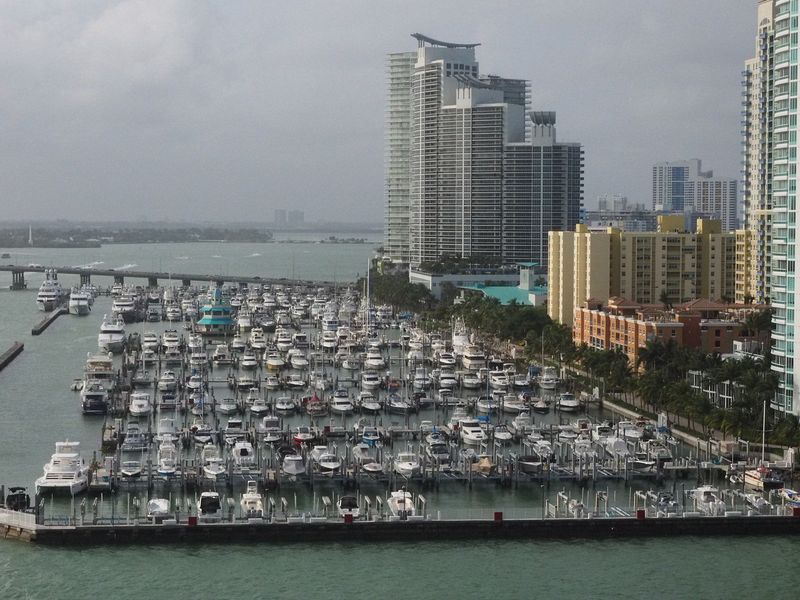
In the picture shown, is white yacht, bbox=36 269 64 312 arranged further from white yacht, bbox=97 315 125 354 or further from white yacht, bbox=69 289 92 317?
white yacht, bbox=97 315 125 354

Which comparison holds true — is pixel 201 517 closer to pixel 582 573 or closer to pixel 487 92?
pixel 582 573

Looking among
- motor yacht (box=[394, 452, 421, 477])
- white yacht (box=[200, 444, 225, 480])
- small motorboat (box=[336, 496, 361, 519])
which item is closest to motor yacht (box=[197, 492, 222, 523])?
small motorboat (box=[336, 496, 361, 519])

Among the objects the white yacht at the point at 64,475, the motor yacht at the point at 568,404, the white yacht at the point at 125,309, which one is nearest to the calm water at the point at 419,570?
the white yacht at the point at 64,475

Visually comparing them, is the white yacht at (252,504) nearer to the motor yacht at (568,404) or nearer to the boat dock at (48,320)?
the motor yacht at (568,404)

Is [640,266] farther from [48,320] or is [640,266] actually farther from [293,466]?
[48,320]

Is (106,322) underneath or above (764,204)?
underneath

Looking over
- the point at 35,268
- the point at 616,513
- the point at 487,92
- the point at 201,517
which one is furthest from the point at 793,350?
the point at 35,268

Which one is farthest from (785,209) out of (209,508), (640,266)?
(640,266)
